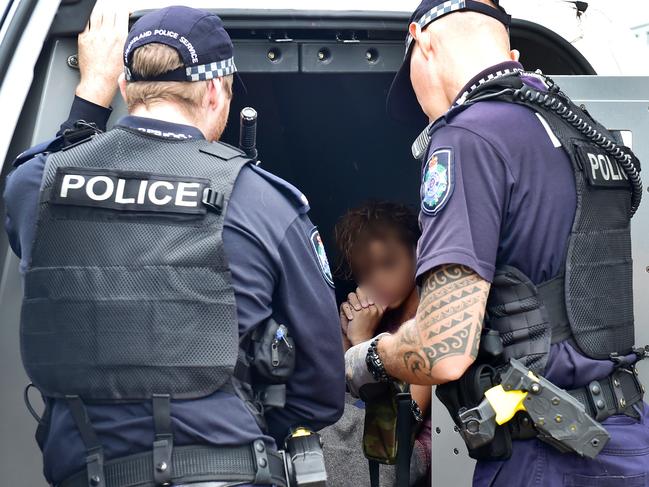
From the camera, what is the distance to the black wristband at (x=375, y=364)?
7.70 feet

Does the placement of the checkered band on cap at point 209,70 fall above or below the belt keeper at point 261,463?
above

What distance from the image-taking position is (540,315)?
2062 millimetres

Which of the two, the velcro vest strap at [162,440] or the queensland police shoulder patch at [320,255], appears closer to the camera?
the velcro vest strap at [162,440]

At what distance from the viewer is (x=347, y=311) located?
344 cm

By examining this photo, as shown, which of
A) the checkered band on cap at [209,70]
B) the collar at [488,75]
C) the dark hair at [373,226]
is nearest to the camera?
the checkered band on cap at [209,70]

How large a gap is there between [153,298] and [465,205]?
28.1 inches

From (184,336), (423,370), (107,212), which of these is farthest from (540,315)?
(107,212)

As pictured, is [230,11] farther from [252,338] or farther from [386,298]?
[386,298]

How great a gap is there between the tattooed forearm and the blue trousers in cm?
27

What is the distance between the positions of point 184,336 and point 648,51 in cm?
176

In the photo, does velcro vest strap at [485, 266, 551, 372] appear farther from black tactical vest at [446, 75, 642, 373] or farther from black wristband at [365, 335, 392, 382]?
black wristband at [365, 335, 392, 382]

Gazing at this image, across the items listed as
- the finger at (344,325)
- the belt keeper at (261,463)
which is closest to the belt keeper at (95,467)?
the belt keeper at (261,463)

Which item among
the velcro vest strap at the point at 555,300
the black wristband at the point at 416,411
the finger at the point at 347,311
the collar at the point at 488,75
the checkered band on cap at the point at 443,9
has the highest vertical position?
the checkered band on cap at the point at 443,9

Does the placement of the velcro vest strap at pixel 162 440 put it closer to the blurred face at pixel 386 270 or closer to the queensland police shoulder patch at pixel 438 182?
the queensland police shoulder patch at pixel 438 182
